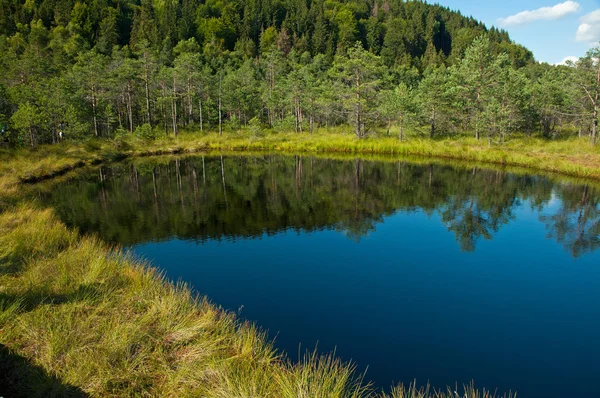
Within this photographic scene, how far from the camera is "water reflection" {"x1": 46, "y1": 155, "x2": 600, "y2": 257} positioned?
1769 centimetres

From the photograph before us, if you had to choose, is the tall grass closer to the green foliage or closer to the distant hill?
the green foliage

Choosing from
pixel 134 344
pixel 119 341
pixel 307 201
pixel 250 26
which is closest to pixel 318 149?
pixel 307 201

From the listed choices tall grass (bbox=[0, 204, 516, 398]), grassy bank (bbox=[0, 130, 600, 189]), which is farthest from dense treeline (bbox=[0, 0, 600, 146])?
tall grass (bbox=[0, 204, 516, 398])

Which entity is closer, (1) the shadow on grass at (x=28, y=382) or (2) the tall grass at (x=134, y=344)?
(1) the shadow on grass at (x=28, y=382)

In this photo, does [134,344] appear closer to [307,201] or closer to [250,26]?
[307,201]

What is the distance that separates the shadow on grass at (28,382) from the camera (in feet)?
18.2

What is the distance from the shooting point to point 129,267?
414 inches

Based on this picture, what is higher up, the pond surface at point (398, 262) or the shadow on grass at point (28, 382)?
the shadow on grass at point (28, 382)

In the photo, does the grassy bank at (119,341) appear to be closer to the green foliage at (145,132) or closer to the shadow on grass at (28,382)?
the shadow on grass at (28,382)

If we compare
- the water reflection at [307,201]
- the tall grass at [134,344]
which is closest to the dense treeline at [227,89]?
the water reflection at [307,201]

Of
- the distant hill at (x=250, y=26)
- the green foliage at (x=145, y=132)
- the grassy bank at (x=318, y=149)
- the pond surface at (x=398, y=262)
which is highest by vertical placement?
the distant hill at (x=250, y=26)

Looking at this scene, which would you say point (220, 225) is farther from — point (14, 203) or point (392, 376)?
point (392, 376)

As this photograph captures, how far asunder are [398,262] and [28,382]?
36.8 feet

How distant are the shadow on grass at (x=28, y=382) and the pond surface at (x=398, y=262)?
446cm
